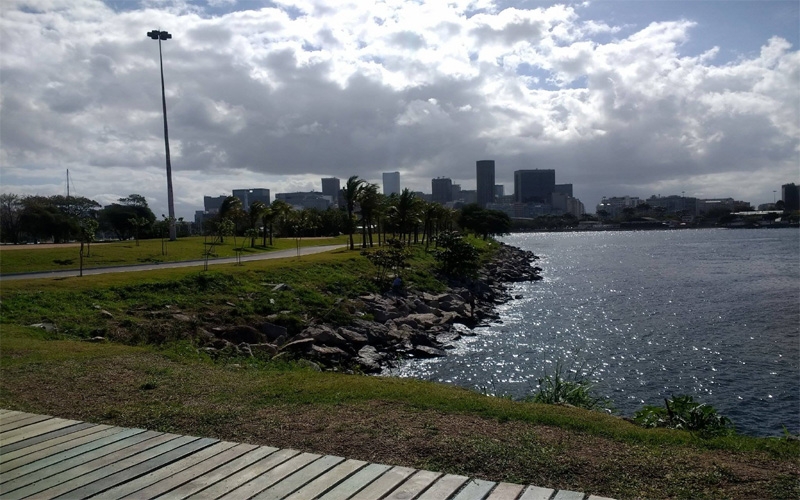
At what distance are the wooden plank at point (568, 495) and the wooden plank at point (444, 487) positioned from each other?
2.52ft

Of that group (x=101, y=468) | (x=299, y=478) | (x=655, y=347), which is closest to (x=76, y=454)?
(x=101, y=468)

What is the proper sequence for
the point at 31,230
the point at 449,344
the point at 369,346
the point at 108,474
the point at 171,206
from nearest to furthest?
1. the point at 108,474
2. the point at 369,346
3. the point at 449,344
4. the point at 171,206
5. the point at 31,230

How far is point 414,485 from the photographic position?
5.12 meters

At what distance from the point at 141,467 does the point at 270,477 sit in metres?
1.24

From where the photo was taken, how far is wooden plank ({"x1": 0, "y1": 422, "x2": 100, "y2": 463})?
5.99m

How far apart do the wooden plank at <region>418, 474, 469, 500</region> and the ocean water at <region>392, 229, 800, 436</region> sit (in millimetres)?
8059

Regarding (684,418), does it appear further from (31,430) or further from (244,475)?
(31,430)

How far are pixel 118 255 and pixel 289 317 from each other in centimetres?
A: 2180

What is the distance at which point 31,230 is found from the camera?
68.9 metres

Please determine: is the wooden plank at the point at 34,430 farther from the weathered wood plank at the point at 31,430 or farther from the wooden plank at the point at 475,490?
the wooden plank at the point at 475,490

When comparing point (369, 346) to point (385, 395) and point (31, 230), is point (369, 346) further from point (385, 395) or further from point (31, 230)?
point (31, 230)

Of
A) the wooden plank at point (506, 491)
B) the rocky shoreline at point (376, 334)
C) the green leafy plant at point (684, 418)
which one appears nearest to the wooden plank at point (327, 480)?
the wooden plank at point (506, 491)

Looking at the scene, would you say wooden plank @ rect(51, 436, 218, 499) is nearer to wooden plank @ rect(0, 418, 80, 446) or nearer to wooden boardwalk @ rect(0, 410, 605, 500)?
wooden boardwalk @ rect(0, 410, 605, 500)

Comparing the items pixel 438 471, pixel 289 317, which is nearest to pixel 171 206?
pixel 289 317
